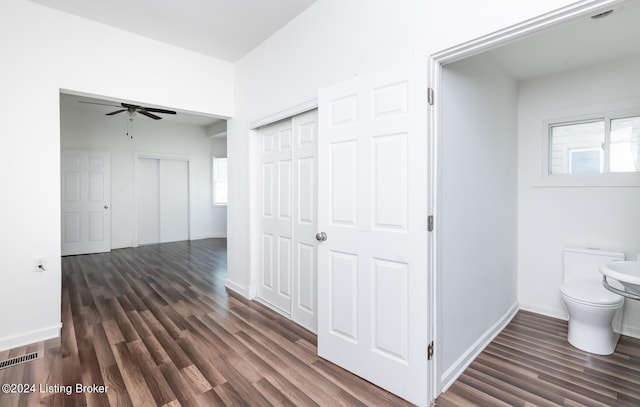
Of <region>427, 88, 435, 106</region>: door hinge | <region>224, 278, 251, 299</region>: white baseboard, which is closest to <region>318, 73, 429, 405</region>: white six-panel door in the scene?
<region>427, 88, 435, 106</region>: door hinge

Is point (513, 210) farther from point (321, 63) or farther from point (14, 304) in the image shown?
point (14, 304)

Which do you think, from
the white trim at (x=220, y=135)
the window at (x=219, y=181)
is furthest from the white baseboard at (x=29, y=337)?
the window at (x=219, y=181)

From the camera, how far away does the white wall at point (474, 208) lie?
75.2 inches

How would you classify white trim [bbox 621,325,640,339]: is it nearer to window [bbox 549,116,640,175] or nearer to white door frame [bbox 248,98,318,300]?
window [bbox 549,116,640,175]

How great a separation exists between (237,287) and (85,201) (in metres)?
4.44

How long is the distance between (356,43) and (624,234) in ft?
9.64

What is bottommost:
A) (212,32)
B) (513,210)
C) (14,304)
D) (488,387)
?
(488,387)

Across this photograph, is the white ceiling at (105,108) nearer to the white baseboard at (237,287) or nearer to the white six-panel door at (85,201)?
the white six-panel door at (85,201)

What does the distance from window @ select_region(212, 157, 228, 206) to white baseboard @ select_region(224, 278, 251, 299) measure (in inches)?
175

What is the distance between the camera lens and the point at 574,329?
242 cm

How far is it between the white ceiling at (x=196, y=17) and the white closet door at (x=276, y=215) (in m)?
0.96

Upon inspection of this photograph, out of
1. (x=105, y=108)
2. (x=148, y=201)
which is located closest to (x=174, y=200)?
(x=148, y=201)

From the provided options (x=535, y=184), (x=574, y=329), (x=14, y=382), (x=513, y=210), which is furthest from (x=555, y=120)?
(x=14, y=382)

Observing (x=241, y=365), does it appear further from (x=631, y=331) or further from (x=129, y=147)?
(x=129, y=147)
